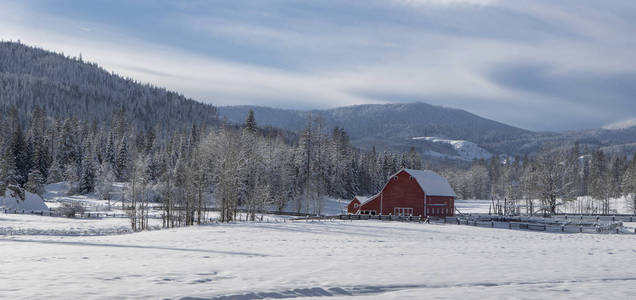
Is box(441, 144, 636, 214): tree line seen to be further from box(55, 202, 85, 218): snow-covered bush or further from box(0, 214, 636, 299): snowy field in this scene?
box(55, 202, 85, 218): snow-covered bush

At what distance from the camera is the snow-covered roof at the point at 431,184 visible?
204 feet

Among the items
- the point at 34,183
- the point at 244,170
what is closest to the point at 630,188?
the point at 244,170

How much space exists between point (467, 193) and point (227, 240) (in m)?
142

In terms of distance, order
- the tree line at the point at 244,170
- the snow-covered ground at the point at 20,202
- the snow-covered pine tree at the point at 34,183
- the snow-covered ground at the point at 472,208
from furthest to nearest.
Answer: the snow-covered ground at the point at 472,208
the snow-covered pine tree at the point at 34,183
the snow-covered ground at the point at 20,202
the tree line at the point at 244,170

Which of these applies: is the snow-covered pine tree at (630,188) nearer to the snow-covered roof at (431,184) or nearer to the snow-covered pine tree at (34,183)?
the snow-covered roof at (431,184)

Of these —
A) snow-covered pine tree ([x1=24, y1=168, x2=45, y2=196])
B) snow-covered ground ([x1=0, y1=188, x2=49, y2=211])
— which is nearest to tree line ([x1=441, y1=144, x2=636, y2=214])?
snow-covered ground ([x1=0, y1=188, x2=49, y2=211])

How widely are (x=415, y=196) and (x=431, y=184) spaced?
9.21ft

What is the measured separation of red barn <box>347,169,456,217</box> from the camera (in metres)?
61.8

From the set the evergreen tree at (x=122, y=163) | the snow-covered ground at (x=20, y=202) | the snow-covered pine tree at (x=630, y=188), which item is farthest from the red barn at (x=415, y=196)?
the evergreen tree at (x=122, y=163)

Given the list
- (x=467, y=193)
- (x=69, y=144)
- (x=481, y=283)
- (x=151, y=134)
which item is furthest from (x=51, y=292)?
(x=467, y=193)

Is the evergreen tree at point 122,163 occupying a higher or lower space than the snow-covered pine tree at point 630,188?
higher

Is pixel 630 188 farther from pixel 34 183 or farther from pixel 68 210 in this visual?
pixel 34 183

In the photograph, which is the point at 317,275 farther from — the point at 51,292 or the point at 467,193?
the point at 467,193

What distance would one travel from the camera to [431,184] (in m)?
63.3
